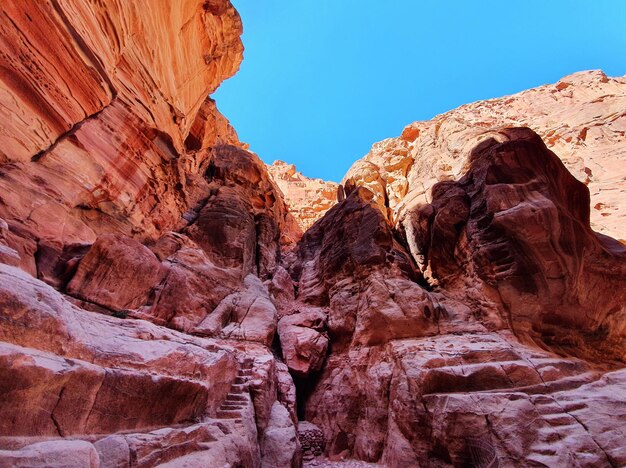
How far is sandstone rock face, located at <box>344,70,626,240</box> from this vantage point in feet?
66.0

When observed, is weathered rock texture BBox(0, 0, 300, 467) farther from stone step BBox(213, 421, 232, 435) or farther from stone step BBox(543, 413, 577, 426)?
stone step BBox(543, 413, 577, 426)

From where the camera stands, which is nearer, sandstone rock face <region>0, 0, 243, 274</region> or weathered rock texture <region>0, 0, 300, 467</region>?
weathered rock texture <region>0, 0, 300, 467</region>

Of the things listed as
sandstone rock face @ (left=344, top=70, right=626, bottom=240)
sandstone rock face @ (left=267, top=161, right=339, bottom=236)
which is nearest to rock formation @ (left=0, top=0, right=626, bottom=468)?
sandstone rock face @ (left=344, top=70, right=626, bottom=240)

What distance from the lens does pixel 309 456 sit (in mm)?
10688

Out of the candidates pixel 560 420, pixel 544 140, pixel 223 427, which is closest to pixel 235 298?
pixel 223 427

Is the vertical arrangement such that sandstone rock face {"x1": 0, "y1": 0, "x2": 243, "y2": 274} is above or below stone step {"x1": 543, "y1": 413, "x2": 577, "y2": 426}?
above

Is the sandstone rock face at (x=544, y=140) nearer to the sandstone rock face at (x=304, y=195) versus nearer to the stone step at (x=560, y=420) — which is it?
A: the sandstone rock face at (x=304, y=195)

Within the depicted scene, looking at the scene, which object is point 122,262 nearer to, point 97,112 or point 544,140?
point 97,112

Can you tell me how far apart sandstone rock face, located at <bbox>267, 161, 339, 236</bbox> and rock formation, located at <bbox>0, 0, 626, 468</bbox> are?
70.2ft

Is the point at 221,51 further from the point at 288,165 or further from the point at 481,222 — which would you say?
the point at 288,165

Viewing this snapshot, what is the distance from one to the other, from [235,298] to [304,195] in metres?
32.4

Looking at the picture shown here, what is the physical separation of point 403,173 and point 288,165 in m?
28.8

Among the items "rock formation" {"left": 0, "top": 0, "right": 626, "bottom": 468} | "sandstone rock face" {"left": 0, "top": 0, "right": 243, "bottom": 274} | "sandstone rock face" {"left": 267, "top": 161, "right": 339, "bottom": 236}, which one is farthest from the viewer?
"sandstone rock face" {"left": 267, "top": 161, "right": 339, "bottom": 236}

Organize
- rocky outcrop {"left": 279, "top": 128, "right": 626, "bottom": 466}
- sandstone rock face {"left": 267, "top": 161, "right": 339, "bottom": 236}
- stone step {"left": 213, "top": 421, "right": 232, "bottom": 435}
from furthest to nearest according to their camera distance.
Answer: sandstone rock face {"left": 267, "top": 161, "right": 339, "bottom": 236}
rocky outcrop {"left": 279, "top": 128, "right": 626, "bottom": 466}
stone step {"left": 213, "top": 421, "right": 232, "bottom": 435}
